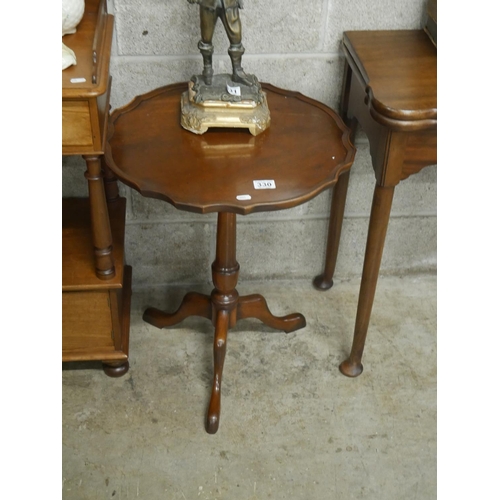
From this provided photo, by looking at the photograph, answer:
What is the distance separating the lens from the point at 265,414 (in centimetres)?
202

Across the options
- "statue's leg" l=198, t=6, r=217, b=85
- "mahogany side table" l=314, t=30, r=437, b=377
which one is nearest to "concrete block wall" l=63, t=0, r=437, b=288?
"mahogany side table" l=314, t=30, r=437, b=377

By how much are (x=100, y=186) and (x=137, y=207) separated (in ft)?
1.81

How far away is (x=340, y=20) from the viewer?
1.98m

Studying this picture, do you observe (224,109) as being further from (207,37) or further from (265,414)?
(265,414)

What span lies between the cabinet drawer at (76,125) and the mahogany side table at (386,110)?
672 mm

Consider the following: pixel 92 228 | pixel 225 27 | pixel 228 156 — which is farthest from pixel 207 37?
pixel 92 228

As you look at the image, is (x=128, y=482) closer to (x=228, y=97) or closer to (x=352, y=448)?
(x=352, y=448)

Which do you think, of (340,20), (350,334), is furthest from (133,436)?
(340,20)

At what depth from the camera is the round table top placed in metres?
1.58

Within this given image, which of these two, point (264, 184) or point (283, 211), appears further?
point (283, 211)

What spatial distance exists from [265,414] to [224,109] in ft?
2.93

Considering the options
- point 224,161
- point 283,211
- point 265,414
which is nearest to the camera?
point 224,161

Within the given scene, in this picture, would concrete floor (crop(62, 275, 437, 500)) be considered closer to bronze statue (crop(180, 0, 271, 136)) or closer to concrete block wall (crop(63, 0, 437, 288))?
concrete block wall (crop(63, 0, 437, 288))

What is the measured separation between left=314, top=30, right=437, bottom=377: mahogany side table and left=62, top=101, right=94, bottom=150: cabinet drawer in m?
0.67
